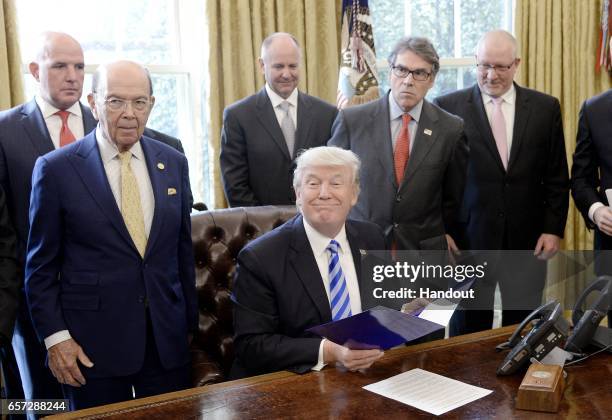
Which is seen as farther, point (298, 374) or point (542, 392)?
point (298, 374)

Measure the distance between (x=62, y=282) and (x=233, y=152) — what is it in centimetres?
182

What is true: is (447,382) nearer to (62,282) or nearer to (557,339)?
(557,339)

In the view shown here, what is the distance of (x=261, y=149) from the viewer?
4125 mm

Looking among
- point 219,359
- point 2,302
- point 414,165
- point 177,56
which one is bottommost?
point 219,359

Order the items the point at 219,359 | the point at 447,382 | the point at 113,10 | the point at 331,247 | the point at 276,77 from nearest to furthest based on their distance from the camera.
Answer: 1. the point at 447,382
2. the point at 331,247
3. the point at 219,359
4. the point at 276,77
5. the point at 113,10

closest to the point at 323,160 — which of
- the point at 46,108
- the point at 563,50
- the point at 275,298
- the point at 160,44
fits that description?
the point at 275,298

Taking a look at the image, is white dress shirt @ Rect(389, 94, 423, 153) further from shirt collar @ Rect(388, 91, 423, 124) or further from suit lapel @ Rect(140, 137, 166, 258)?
suit lapel @ Rect(140, 137, 166, 258)

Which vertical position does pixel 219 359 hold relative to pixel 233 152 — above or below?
below

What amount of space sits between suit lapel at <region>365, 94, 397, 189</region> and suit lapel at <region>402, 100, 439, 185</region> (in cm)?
9

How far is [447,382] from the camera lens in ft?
6.93

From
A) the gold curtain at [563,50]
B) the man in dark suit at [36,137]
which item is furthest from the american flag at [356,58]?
the man in dark suit at [36,137]

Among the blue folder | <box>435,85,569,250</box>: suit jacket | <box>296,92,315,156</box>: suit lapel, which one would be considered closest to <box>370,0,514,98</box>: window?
<box>296,92,315,156</box>: suit lapel

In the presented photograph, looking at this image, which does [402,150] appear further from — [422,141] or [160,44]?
[160,44]

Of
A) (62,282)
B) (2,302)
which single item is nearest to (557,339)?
(62,282)
